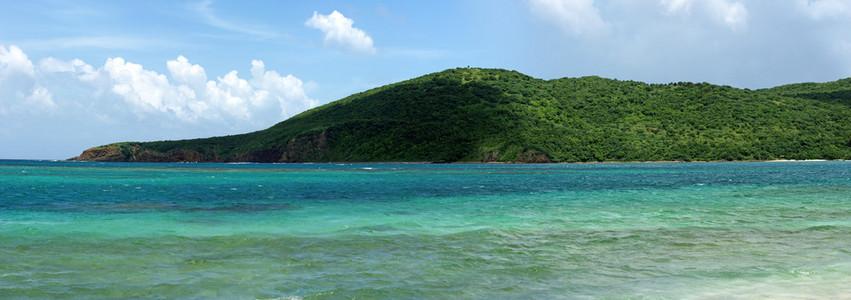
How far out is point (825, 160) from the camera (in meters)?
144

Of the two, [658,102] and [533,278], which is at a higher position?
[658,102]

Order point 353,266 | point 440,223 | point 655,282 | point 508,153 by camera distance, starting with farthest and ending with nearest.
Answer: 1. point 508,153
2. point 440,223
3. point 353,266
4. point 655,282

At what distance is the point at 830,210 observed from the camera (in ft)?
90.2

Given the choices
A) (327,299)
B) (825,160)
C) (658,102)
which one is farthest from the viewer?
(658,102)

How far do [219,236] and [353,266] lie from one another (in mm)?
7669

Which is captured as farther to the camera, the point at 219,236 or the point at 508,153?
the point at 508,153

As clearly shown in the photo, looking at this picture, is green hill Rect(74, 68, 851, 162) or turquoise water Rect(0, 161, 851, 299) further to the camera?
green hill Rect(74, 68, 851, 162)

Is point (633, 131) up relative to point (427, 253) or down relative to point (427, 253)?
up

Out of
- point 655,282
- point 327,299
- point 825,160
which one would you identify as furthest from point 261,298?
point 825,160

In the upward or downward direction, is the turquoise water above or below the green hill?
below

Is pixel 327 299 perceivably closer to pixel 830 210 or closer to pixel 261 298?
pixel 261 298

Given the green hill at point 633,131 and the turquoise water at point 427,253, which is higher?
the green hill at point 633,131

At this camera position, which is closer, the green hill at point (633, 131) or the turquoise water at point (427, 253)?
the turquoise water at point (427, 253)

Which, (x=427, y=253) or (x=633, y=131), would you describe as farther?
(x=633, y=131)
